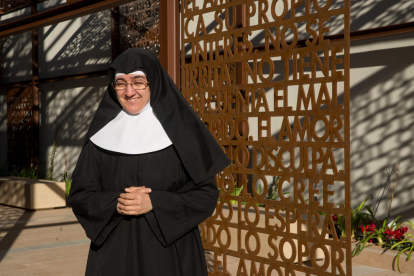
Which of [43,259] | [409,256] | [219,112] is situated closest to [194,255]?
[219,112]

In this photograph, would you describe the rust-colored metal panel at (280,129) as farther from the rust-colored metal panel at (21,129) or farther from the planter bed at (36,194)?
the rust-colored metal panel at (21,129)

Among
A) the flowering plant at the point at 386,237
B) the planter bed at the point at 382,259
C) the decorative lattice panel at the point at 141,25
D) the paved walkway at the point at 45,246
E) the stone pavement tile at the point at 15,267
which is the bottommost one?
the paved walkway at the point at 45,246

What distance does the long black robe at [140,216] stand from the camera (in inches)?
92.3

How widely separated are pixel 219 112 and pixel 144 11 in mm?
7490

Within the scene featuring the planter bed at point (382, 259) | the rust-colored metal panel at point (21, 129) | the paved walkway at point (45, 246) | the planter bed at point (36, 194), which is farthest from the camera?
the rust-colored metal panel at point (21, 129)

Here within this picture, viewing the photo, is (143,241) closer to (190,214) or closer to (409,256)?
(190,214)

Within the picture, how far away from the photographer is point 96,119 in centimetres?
254

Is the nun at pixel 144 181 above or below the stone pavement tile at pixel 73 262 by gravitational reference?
above

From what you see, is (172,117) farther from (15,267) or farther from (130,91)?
(15,267)

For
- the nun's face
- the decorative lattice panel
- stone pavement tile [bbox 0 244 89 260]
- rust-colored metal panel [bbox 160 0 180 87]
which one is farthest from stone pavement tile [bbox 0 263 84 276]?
the decorative lattice panel

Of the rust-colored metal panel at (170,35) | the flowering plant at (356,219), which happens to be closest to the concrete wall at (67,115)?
the flowering plant at (356,219)

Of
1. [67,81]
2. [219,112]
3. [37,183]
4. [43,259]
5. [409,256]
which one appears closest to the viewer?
[219,112]

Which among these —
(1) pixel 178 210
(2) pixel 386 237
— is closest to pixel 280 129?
(1) pixel 178 210

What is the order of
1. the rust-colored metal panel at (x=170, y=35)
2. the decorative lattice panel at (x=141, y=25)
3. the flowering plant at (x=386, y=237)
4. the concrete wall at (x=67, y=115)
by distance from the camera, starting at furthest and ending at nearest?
the concrete wall at (x=67, y=115)
the decorative lattice panel at (x=141, y=25)
the flowering plant at (x=386, y=237)
the rust-colored metal panel at (x=170, y=35)
